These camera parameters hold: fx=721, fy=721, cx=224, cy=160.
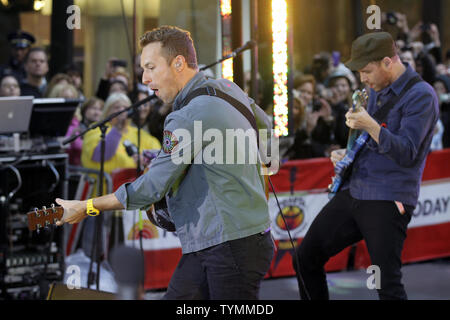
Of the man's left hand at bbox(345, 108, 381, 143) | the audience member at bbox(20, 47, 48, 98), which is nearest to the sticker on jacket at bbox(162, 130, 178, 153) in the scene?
the man's left hand at bbox(345, 108, 381, 143)

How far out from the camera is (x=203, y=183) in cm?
340

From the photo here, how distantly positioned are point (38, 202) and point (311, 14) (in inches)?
511

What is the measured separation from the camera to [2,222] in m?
6.19

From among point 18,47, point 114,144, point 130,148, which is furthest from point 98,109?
point 18,47

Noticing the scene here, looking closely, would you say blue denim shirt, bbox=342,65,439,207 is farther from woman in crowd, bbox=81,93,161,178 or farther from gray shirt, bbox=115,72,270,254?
woman in crowd, bbox=81,93,161,178

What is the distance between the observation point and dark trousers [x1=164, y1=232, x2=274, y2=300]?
337 cm

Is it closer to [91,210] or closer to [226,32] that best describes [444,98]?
[226,32]

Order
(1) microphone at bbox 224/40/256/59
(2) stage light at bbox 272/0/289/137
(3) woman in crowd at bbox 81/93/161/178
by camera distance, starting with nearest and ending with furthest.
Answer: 1. (1) microphone at bbox 224/40/256/59
2. (2) stage light at bbox 272/0/289/137
3. (3) woman in crowd at bbox 81/93/161/178

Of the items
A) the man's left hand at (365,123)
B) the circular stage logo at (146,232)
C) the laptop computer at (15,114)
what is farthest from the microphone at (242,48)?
the circular stage logo at (146,232)

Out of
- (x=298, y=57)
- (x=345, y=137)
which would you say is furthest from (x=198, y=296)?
(x=298, y=57)

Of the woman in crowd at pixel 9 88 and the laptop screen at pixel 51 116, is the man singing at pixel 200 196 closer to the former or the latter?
the laptop screen at pixel 51 116

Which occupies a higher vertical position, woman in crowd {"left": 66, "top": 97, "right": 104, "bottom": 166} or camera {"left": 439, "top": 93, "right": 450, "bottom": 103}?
camera {"left": 439, "top": 93, "right": 450, "bottom": 103}

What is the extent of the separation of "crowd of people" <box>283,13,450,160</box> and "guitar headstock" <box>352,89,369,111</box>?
8.36 feet

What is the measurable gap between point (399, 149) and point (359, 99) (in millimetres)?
448
